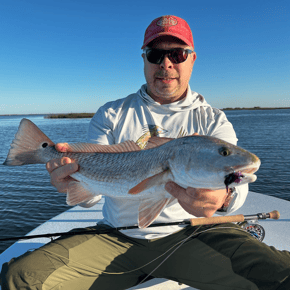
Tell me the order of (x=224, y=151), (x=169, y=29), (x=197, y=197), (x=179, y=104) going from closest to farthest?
1. (x=224, y=151)
2. (x=197, y=197)
3. (x=169, y=29)
4. (x=179, y=104)

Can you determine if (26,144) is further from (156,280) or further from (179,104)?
(156,280)

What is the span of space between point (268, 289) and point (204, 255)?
70 cm

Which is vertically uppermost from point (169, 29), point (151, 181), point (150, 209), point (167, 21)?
point (167, 21)

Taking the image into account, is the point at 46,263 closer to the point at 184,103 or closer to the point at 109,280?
the point at 109,280

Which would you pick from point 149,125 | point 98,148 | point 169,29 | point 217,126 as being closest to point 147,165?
point 98,148

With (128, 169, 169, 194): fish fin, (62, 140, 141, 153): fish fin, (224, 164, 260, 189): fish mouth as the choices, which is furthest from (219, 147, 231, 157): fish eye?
(62, 140, 141, 153): fish fin

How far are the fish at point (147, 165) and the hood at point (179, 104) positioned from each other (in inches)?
42.7

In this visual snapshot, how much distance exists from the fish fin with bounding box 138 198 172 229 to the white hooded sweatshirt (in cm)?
77

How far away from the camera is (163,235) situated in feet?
10.4

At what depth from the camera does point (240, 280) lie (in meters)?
2.63

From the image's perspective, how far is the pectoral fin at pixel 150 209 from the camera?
2.41 m

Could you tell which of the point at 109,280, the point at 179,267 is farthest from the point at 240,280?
the point at 109,280

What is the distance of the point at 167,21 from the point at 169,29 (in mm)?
170

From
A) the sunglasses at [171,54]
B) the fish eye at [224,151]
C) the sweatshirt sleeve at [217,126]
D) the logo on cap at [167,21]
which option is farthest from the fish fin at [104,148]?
the logo on cap at [167,21]
